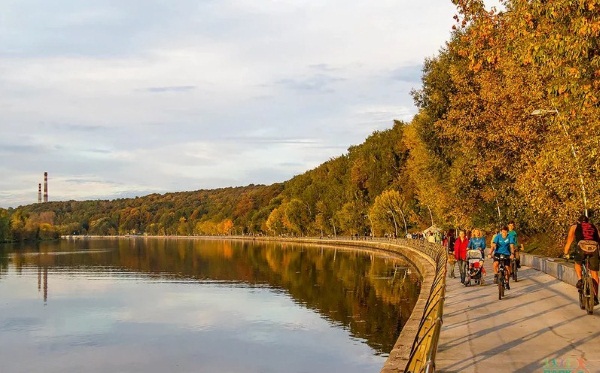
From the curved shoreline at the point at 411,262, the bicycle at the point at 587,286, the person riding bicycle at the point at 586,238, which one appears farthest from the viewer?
the bicycle at the point at 587,286

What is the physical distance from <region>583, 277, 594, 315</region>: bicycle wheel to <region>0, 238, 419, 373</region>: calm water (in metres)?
8.32

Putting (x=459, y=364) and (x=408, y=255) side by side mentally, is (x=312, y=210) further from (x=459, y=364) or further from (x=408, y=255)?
(x=459, y=364)

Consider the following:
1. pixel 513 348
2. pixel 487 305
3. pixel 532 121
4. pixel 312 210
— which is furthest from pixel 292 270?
pixel 312 210

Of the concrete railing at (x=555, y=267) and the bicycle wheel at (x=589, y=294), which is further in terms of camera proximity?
the concrete railing at (x=555, y=267)

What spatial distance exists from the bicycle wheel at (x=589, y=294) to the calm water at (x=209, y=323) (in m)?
8.32

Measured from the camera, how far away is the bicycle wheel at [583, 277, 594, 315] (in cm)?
1633

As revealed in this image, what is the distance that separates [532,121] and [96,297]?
34168mm

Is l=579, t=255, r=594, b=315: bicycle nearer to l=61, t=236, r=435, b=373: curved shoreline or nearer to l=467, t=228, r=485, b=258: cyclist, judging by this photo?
l=61, t=236, r=435, b=373: curved shoreline

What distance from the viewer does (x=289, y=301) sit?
44.3 metres

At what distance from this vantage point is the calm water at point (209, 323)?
2636 cm

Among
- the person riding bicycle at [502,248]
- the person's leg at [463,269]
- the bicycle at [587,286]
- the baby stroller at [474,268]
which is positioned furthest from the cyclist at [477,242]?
the bicycle at [587,286]

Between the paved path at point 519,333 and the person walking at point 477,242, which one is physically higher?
the person walking at point 477,242

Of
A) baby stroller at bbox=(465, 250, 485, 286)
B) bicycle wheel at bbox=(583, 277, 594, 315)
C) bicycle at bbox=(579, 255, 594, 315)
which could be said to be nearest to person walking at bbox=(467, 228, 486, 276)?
baby stroller at bbox=(465, 250, 485, 286)

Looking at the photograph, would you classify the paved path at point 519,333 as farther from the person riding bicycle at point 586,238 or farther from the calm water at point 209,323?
the calm water at point 209,323
